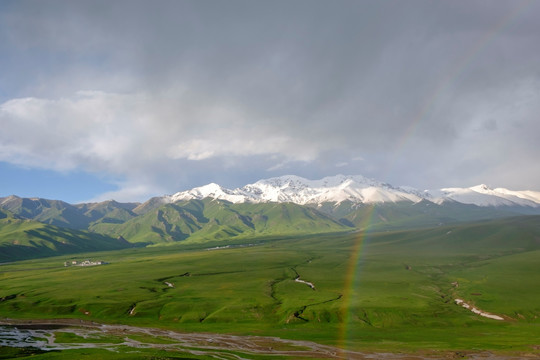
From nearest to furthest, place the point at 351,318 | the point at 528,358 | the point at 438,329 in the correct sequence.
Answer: the point at 528,358, the point at 438,329, the point at 351,318

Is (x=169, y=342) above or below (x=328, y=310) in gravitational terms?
above

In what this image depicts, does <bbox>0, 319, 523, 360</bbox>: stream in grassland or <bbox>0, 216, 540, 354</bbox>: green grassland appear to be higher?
<bbox>0, 319, 523, 360</bbox>: stream in grassland

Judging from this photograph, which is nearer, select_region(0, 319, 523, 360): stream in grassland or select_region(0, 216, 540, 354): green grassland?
select_region(0, 319, 523, 360): stream in grassland

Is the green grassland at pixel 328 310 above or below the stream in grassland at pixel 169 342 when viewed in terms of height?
below

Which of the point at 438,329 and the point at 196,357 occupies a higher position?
the point at 196,357

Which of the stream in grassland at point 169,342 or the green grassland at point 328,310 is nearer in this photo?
the stream in grassland at point 169,342

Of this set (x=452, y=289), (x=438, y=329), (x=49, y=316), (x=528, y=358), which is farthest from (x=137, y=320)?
(x=452, y=289)

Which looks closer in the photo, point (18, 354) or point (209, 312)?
point (18, 354)

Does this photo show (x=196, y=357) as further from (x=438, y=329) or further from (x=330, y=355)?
(x=438, y=329)

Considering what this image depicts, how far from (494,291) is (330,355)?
419 feet

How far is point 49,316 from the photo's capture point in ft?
487

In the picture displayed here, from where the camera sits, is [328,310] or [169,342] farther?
[328,310]

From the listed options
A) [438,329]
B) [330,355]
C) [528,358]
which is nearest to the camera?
[528,358]

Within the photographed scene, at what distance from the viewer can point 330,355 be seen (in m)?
93.4
